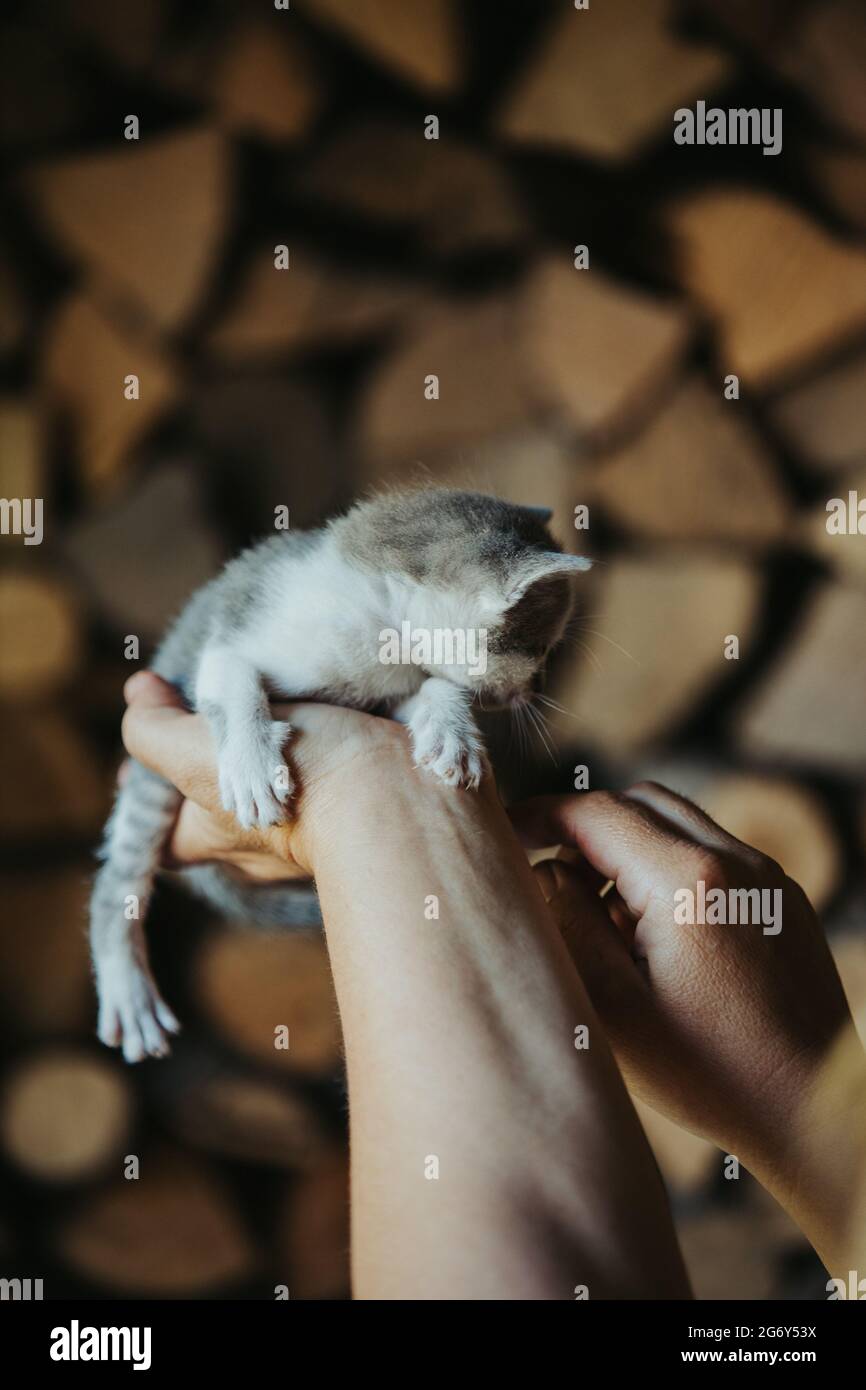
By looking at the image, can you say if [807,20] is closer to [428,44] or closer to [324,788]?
[428,44]

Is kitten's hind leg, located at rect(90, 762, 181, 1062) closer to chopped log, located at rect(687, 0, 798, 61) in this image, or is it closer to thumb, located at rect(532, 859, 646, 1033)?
thumb, located at rect(532, 859, 646, 1033)

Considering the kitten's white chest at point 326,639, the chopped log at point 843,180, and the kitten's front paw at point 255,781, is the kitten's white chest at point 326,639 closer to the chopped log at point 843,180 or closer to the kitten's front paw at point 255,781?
the kitten's front paw at point 255,781

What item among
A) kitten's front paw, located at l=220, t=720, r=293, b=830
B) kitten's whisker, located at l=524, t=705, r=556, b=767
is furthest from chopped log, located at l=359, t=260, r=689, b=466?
kitten's front paw, located at l=220, t=720, r=293, b=830

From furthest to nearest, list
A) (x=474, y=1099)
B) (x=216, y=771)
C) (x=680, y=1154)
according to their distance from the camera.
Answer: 1. (x=680, y=1154)
2. (x=216, y=771)
3. (x=474, y=1099)

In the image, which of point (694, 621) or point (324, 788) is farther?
point (694, 621)

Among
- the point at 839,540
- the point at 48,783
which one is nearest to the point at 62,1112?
the point at 48,783

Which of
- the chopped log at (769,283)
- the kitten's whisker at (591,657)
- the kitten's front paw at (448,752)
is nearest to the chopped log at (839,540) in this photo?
the chopped log at (769,283)

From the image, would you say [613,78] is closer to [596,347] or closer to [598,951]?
[596,347]

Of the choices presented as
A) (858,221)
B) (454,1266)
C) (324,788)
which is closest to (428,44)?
(858,221)
